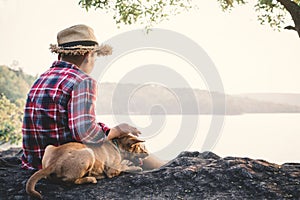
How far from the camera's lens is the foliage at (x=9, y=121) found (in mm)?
4691

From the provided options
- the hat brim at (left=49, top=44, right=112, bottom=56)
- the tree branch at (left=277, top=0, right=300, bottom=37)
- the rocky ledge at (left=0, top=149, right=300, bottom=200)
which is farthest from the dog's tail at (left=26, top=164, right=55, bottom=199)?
the tree branch at (left=277, top=0, right=300, bottom=37)

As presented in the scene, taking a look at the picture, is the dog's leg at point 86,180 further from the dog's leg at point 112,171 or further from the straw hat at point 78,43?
the straw hat at point 78,43

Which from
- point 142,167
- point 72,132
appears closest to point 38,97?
point 72,132

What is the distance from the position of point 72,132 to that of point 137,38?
40.7 inches

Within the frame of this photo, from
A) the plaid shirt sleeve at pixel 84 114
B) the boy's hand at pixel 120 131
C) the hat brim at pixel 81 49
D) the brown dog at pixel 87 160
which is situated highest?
the hat brim at pixel 81 49

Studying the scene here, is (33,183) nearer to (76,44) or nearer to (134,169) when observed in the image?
(134,169)

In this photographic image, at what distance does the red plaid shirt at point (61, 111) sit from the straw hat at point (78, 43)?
99 mm

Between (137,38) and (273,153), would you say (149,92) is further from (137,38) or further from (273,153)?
(273,153)

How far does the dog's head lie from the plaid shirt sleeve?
18cm

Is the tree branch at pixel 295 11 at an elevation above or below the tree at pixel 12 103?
above

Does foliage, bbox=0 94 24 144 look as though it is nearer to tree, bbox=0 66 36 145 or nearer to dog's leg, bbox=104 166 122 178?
tree, bbox=0 66 36 145

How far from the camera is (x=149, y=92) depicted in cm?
310

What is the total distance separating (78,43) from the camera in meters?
2.65

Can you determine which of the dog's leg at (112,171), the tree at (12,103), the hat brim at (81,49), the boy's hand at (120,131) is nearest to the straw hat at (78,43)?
the hat brim at (81,49)
